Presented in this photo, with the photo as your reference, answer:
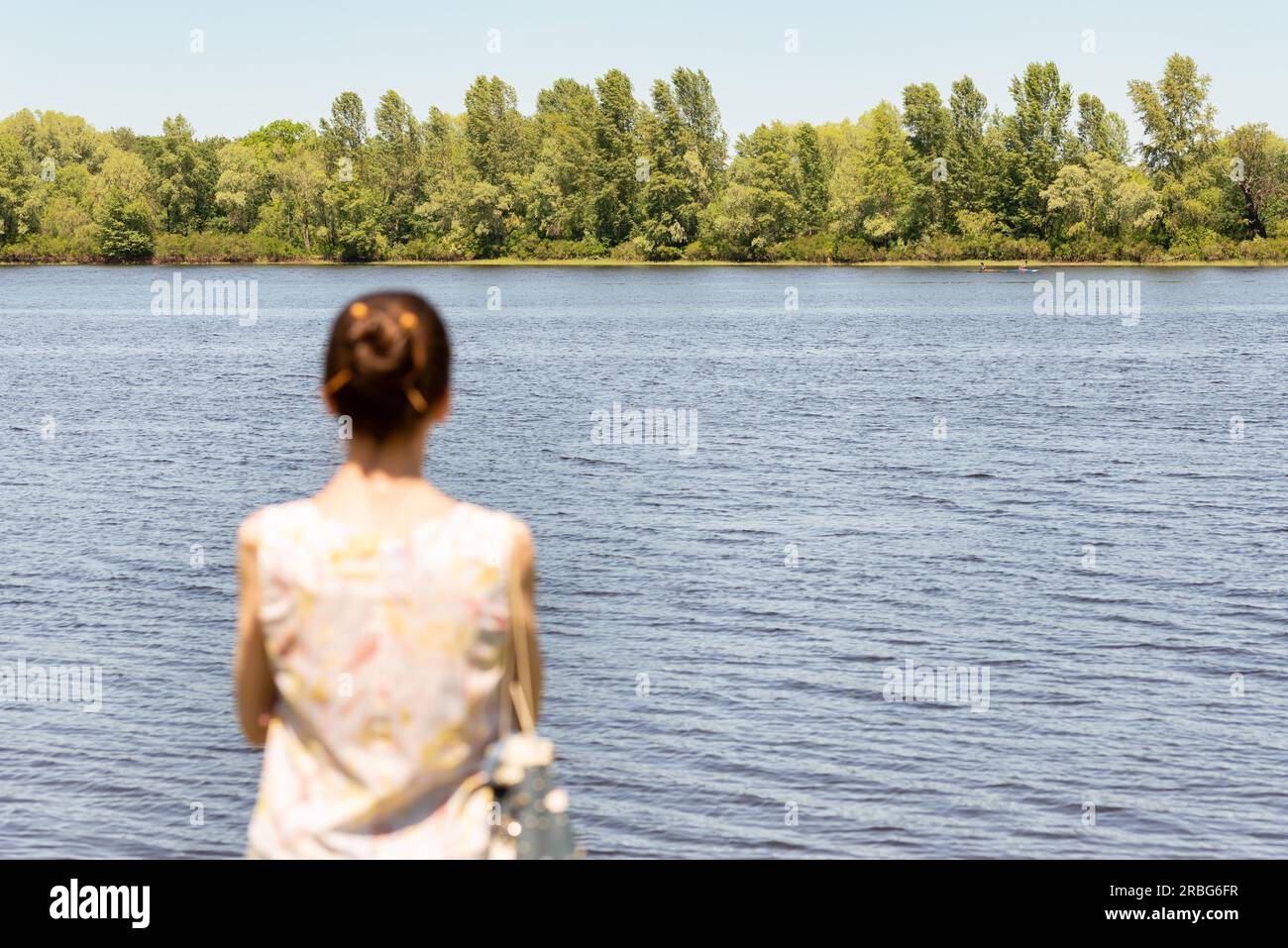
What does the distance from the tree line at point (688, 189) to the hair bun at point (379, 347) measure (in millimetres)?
147742

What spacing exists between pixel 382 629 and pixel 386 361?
2.01 ft

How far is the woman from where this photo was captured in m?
3.49

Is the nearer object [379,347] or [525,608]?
[379,347]

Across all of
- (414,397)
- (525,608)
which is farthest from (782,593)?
(414,397)

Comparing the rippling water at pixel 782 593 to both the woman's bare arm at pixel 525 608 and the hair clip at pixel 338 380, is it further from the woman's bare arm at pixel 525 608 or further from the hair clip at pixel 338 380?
the hair clip at pixel 338 380

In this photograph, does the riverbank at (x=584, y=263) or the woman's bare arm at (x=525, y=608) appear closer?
the woman's bare arm at (x=525, y=608)

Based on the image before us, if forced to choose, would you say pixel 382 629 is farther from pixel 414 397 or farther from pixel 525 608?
pixel 414 397

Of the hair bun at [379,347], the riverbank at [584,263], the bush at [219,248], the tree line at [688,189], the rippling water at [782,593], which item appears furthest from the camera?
the bush at [219,248]

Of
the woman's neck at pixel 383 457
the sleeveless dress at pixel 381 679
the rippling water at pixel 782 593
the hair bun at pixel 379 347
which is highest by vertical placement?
the hair bun at pixel 379 347

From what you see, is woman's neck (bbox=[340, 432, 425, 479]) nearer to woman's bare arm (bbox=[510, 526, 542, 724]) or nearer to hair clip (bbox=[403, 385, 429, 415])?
hair clip (bbox=[403, 385, 429, 415])

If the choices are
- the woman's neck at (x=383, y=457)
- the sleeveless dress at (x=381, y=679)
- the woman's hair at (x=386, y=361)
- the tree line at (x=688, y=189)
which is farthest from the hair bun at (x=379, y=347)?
the tree line at (x=688, y=189)

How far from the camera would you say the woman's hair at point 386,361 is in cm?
344

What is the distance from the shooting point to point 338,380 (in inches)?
137
